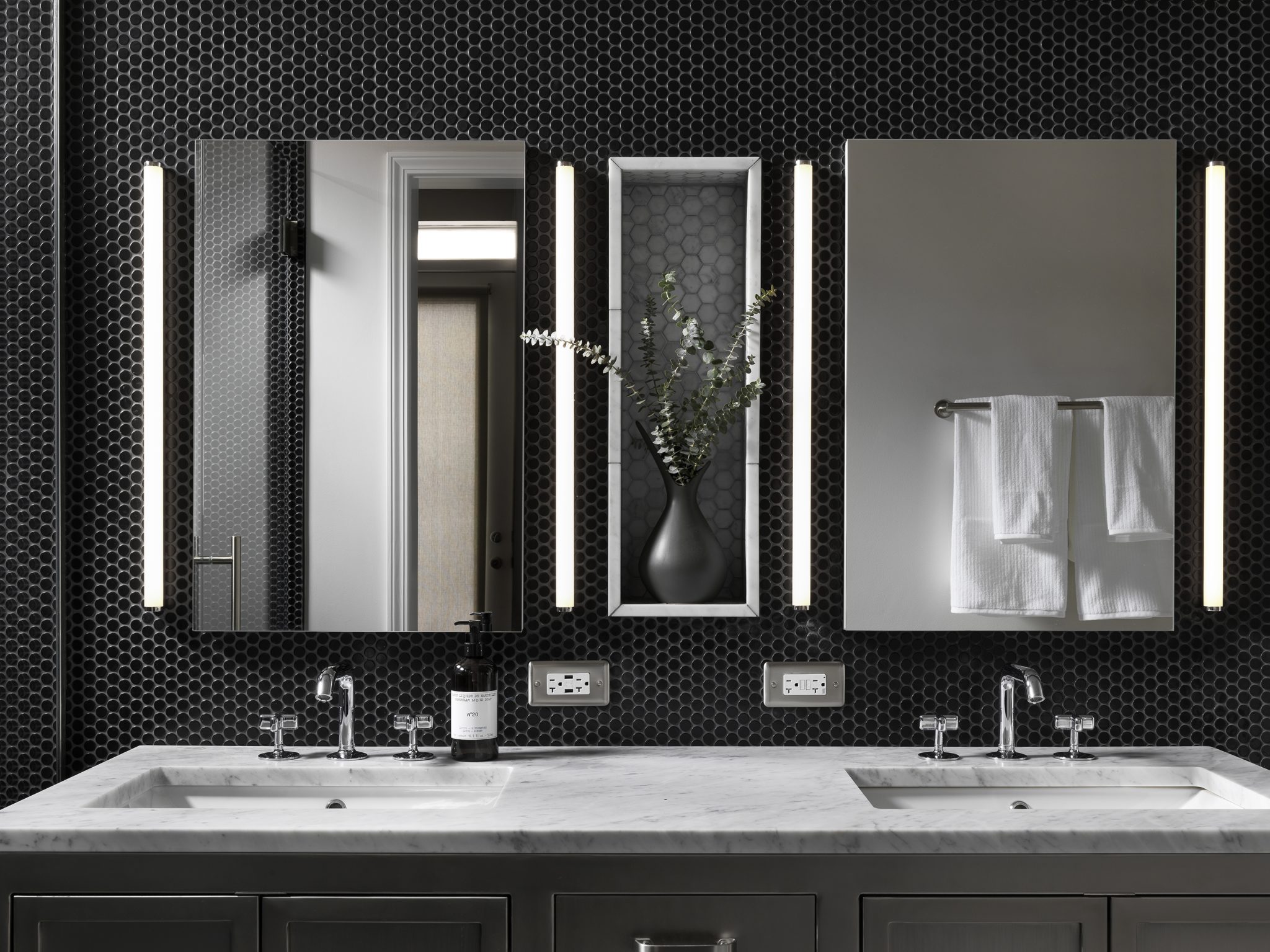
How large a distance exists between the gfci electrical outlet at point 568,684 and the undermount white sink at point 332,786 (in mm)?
195

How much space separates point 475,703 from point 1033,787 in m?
1.02

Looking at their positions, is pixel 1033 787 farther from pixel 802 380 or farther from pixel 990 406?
pixel 802 380

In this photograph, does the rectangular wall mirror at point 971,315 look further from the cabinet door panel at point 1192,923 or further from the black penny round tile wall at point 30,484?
the black penny round tile wall at point 30,484

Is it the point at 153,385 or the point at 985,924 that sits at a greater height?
the point at 153,385

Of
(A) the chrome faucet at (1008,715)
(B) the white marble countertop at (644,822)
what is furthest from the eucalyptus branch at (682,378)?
(A) the chrome faucet at (1008,715)

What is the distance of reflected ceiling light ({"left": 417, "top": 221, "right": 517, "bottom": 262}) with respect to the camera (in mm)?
1862

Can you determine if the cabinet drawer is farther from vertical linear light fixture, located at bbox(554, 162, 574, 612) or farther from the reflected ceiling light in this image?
the reflected ceiling light

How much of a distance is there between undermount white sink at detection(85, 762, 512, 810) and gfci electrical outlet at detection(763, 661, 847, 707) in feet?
1.75

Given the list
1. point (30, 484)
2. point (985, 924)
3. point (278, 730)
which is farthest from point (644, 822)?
point (30, 484)

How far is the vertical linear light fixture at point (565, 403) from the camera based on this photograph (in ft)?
6.07

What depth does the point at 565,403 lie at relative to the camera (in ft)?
6.11

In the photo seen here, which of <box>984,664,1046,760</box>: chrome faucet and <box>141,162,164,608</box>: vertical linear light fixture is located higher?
<box>141,162,164,608</box>: vertical linear light fixture

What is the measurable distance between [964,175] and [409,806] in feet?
5.12

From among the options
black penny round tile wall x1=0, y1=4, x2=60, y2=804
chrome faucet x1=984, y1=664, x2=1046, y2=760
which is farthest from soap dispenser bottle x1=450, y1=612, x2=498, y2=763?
chrome faucet x1=984, y1=664, x2=1046, y2=760
